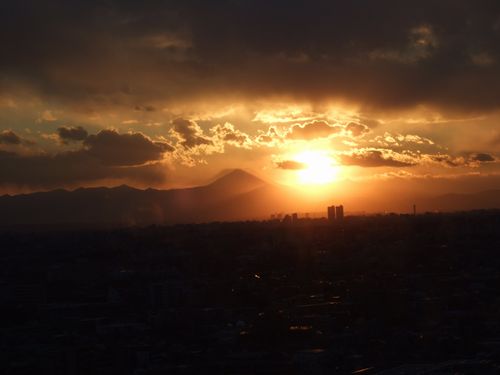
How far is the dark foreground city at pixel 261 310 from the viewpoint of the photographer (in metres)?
11.1

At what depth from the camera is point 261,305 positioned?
625 inches

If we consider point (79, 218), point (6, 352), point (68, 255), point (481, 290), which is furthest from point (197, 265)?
point (79, 218)

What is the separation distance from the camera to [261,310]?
15211 millimetres

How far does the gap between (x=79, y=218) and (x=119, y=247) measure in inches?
2134

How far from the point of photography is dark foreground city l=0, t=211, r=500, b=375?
11117 mm

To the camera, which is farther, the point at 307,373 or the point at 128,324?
the point at 128,324

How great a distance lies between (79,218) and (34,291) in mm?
66921

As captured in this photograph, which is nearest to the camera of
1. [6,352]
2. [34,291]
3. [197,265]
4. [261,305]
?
[6,352]

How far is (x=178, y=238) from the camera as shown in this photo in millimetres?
37219

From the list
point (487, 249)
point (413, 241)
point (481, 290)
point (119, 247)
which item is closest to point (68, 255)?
point (119, 247)

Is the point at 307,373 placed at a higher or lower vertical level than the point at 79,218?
lower

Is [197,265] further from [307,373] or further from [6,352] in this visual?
[307,373]

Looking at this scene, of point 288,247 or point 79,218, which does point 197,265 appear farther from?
point 79,218

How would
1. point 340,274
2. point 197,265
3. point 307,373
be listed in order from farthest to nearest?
point 197,265, point 340,274, point 307,373
